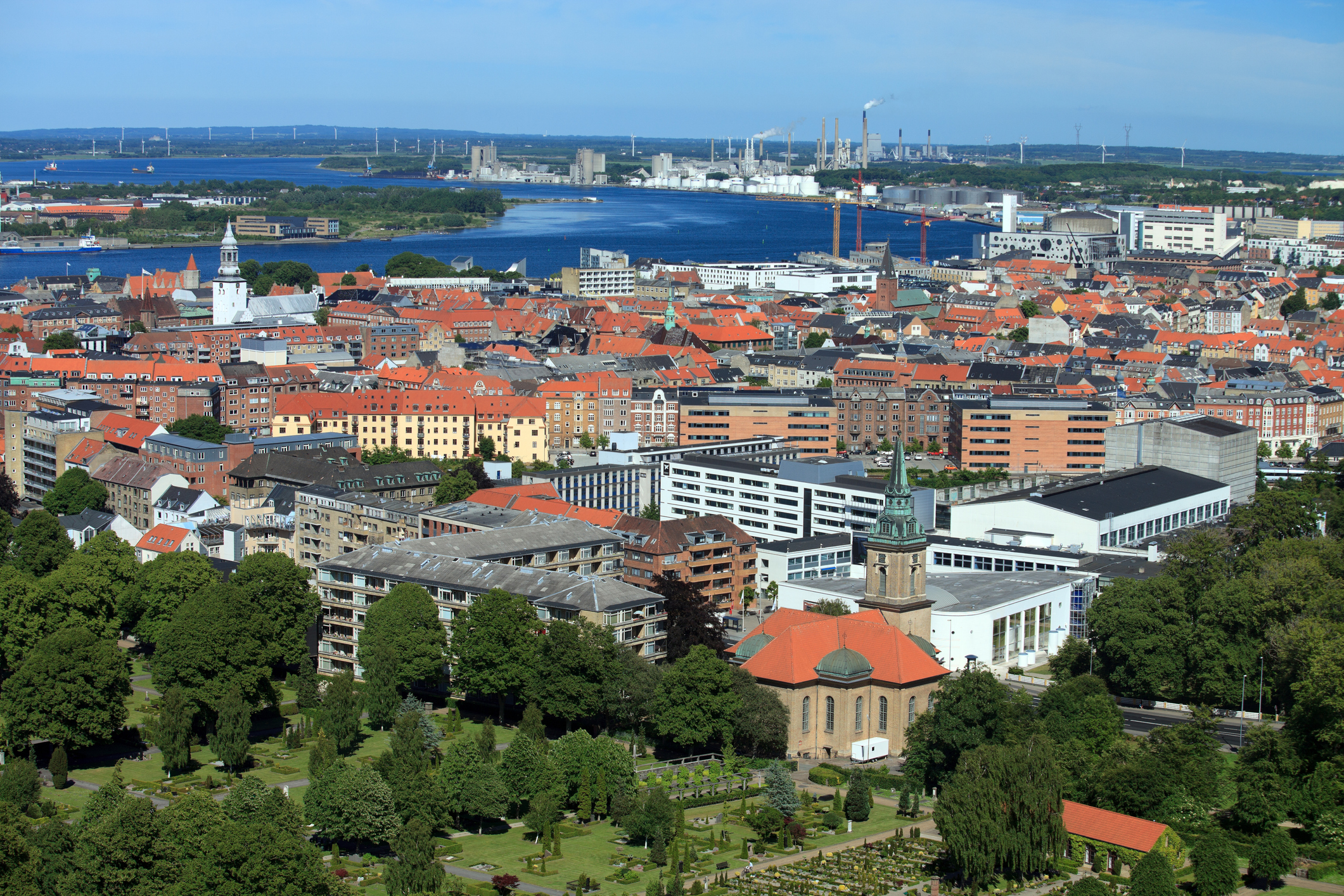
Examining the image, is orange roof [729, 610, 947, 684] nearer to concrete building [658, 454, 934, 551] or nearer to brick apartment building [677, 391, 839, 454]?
concrete building [658, 454, 934, 551]

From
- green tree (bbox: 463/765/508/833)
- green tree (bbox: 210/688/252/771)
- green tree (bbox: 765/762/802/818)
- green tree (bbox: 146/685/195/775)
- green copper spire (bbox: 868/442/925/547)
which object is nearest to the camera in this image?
green tree (bbox: 463/765/508/833)

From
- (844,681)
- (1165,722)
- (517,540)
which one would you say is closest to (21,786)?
(844,681)

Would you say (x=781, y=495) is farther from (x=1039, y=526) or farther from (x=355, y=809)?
(x=355, y=809)

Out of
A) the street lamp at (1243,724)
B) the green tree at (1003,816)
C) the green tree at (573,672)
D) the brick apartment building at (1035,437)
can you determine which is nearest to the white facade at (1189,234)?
the brick apartment building at (1035,437)

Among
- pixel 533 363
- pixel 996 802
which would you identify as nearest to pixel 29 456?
Answer: pixel 533 363

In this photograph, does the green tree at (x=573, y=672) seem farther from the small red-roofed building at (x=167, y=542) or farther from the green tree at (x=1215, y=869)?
the small red-roofed building at (x=167, y=542)

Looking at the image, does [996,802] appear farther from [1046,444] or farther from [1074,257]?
[1074,257]

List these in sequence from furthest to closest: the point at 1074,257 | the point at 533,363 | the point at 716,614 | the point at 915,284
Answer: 1. the point at 1074,257
2. the point at 915,284
3. the point at 533,363
4. the point at 716,614

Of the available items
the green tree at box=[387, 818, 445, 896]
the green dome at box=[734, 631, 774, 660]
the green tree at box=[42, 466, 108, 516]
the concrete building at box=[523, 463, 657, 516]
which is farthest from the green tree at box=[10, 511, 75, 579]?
the green tree at box=[387, 818, 445, 896]
